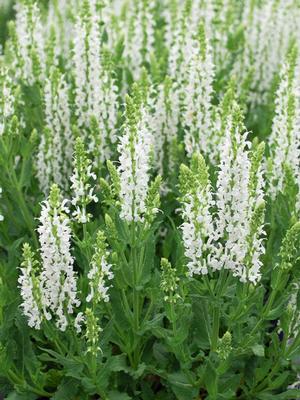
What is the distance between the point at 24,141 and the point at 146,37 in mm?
2113

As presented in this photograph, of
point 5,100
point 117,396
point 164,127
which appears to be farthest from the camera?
point 164,127

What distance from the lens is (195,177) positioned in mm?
3338

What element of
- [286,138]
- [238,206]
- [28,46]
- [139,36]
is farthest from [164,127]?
[238,206]

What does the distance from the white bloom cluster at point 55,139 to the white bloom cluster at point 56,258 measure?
5.18 feet

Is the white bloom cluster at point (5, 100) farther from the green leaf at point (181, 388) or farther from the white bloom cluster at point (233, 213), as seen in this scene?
the green leaf at point (181, 388)

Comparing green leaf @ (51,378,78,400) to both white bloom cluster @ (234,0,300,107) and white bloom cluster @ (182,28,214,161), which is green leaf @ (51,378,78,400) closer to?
white bloom cluster @ (182,28,214,161)

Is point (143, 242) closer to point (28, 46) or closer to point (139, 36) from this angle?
point (28, 46)

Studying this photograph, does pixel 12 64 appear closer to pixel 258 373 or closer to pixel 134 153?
pixel 134 153

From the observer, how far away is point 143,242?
3760mm

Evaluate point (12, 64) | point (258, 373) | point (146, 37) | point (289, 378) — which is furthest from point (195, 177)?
point (146, 37)

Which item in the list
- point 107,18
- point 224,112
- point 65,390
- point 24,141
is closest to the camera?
point 65,390

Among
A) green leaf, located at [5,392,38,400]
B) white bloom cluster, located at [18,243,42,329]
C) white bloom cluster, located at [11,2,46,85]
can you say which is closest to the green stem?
white bloom cluster, located at [18,243,42,329]

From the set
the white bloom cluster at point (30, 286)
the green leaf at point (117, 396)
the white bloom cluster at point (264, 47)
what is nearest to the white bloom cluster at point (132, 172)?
the white bloom cluster at point (30, 286)

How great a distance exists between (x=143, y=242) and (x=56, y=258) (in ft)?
1.81
